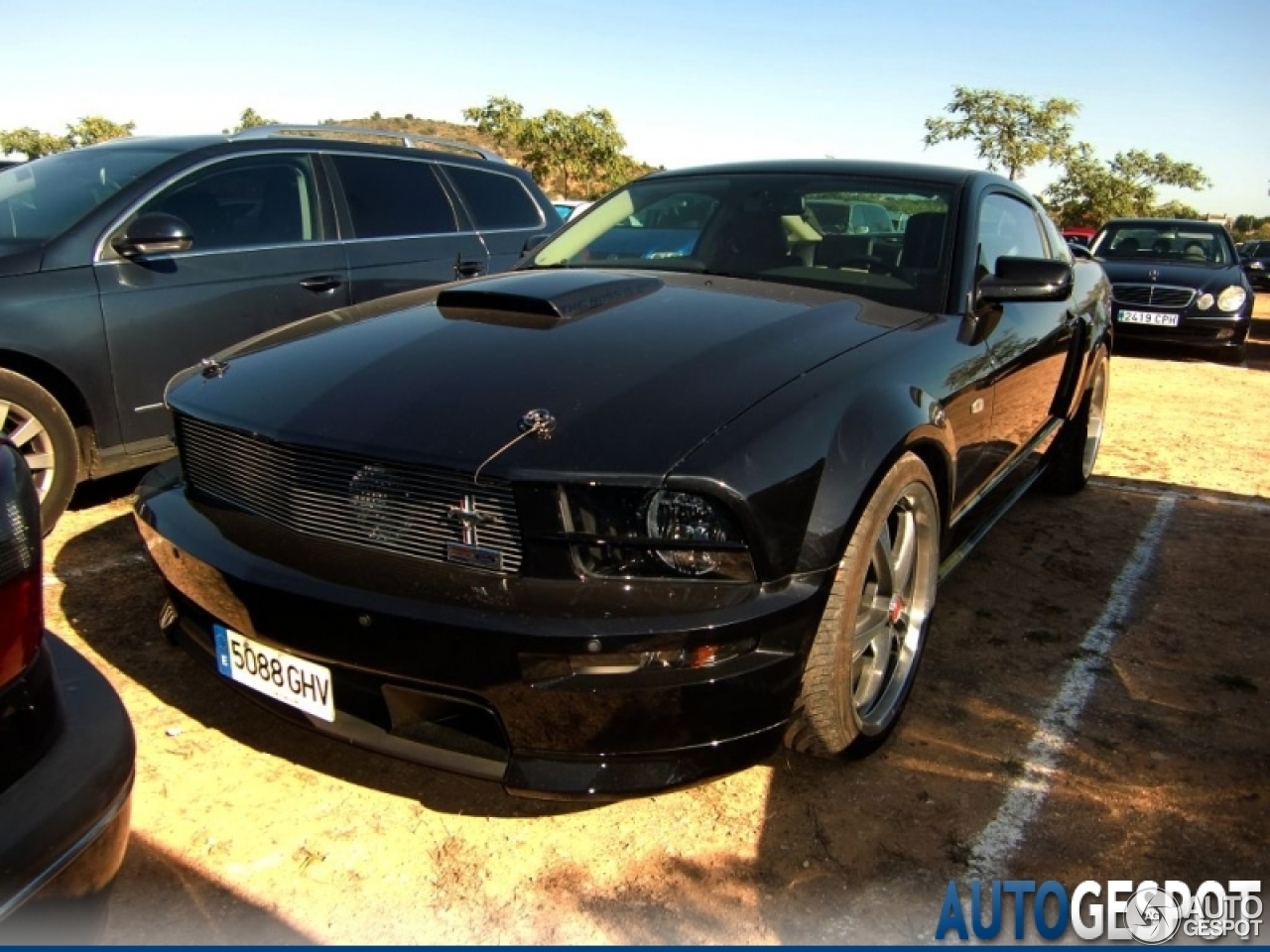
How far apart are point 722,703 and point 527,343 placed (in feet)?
3.47

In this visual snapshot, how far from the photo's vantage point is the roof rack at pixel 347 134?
5152mm

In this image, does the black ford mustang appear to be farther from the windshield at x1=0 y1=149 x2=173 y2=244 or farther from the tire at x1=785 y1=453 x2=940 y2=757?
the windshield at x1=0 y1=149 x2=173 y2=244

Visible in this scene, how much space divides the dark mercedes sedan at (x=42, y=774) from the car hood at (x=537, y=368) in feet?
2.36

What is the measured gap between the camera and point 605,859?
224cm

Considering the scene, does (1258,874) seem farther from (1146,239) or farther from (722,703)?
(1146,239)

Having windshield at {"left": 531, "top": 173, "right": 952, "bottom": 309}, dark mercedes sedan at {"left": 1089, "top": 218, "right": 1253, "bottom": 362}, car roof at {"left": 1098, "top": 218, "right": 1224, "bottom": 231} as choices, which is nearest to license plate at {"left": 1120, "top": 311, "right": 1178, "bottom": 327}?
dark mercedes sedan at {"left": 1089, "top": 218, "right": 1253, "bottom": 362}

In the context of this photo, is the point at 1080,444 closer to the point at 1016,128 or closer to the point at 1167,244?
the point at 1167,244

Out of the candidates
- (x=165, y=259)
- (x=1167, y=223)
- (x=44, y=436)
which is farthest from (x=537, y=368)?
(x=1167, y=223)

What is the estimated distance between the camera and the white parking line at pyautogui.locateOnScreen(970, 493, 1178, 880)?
2.31 metres

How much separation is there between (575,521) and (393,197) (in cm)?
377

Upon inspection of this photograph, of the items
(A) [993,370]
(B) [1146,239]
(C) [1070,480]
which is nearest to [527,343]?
(A) [993,370]

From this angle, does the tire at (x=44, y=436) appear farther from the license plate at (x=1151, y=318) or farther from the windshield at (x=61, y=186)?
the license plate at (x=1151, y=318)

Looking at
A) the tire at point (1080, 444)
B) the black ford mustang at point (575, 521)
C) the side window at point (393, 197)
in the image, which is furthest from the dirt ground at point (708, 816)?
the side window at point (393, 197)

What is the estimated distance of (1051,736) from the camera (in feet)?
9.25
